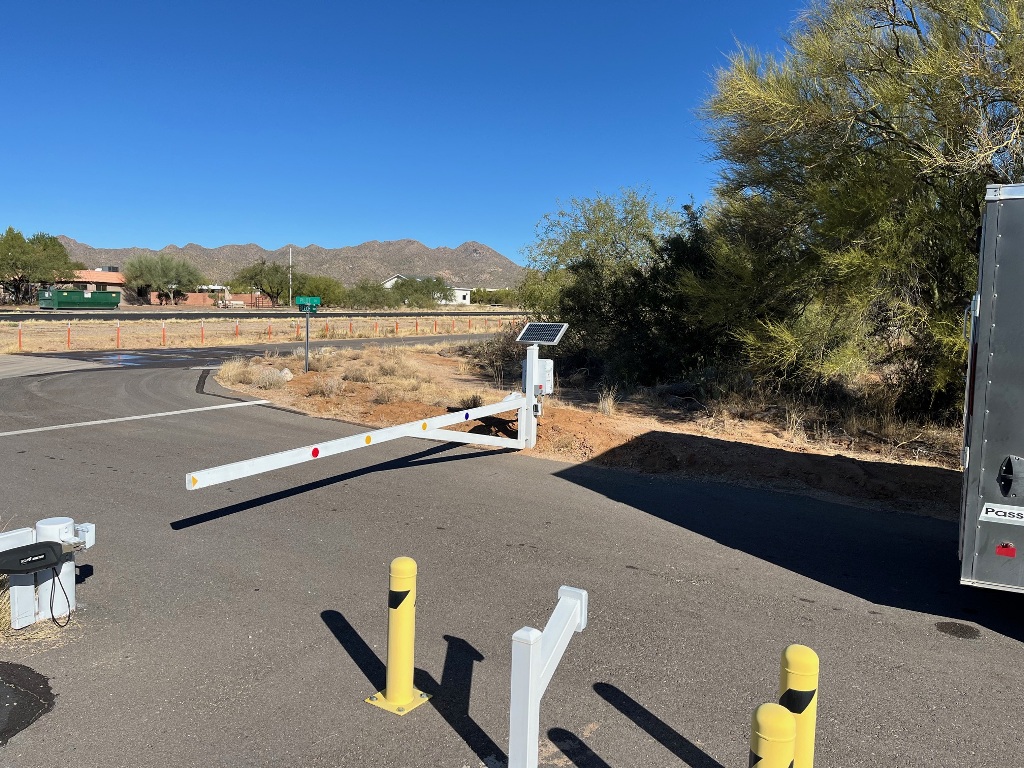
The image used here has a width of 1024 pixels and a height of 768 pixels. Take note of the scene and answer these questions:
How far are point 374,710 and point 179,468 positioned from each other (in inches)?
261

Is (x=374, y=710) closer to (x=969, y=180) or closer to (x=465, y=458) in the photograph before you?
(x=465, y=458)

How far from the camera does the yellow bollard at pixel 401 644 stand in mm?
3693

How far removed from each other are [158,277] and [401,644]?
98.8 m

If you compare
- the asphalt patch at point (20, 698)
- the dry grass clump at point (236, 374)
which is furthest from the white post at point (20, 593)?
the dry grass clump at point (236, 374)

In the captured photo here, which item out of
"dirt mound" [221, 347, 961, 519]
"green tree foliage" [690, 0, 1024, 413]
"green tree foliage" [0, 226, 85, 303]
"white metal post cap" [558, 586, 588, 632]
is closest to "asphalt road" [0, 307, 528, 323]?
"green tree foliage" [0, 226, 85, 303]

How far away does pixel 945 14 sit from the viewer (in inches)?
434

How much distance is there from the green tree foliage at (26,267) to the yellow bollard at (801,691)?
88.7 metres

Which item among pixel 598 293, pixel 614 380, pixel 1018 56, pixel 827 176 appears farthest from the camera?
pixel 598 293

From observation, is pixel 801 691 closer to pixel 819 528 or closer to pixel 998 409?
pixel 998 409

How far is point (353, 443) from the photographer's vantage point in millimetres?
7293

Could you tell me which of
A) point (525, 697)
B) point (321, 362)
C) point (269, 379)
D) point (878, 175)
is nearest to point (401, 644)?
point (525, 697)

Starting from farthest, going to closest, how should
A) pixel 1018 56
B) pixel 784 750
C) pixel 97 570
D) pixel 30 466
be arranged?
pixel 1018 56, pixel 30 466, pixel 97 570, pixel 784 750

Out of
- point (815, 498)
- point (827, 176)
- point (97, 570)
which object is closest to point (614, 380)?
point (827, 176)

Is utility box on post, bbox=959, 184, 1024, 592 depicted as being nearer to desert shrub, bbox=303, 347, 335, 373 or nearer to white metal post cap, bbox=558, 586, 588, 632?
white metal post cap, bbox=558, 586, 588, 632
